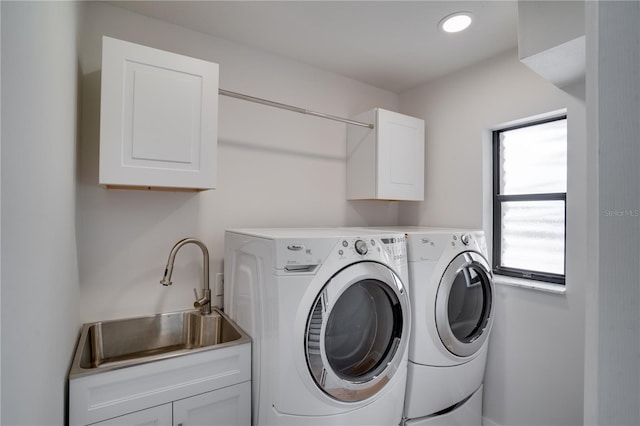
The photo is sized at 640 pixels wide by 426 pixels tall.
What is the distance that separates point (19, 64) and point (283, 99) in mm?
1814

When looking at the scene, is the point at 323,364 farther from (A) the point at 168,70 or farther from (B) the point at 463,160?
(B) the point at 463,160

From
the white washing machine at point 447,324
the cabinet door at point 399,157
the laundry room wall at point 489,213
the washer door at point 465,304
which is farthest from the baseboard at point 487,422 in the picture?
the cabinet door at point 399,157

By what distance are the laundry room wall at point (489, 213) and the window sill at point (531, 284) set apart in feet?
0.13

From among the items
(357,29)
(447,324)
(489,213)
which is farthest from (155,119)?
(489,213)

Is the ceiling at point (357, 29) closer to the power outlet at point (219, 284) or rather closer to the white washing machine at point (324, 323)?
the white washing machine at point (324, 323)

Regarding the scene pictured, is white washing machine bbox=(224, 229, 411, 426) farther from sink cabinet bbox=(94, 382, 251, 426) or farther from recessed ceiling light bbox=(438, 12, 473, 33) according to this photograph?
recessed ceiling light bbox=(438, 12, 473, 33)

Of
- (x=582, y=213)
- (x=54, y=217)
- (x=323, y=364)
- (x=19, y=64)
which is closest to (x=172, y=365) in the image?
(x=323, y=364)

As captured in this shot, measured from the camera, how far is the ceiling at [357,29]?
175 cm

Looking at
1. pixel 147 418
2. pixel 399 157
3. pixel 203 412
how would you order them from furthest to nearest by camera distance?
pixel 399 157 < pixel 203 412 < pixel 147 418

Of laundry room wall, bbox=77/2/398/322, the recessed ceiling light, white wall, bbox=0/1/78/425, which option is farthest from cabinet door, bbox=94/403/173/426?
the recessed ceiling light

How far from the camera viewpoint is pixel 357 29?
1968 millimetres

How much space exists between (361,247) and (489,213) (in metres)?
1.39

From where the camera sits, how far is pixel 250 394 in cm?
155

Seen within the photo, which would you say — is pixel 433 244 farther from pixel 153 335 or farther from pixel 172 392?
pixel 153 335
